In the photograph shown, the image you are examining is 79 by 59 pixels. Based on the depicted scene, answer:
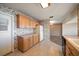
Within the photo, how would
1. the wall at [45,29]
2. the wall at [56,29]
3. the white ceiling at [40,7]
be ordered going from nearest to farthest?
the white ceiling at [40,7], the wall at [45,29], the wall at [56,29]

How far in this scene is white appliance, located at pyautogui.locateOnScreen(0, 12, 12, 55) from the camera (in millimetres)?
3268

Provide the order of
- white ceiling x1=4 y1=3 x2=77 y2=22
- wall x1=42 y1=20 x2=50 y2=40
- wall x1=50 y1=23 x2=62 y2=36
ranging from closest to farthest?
1. white ceiling x1=4 y1=3 x2=77 y2=22
2. wall x1=42 y1=20 x2=50 y2=40
3. wall x1=50 y1=23 x2=62 y2=36

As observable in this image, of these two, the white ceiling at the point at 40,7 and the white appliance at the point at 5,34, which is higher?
the white ceiling at the point at 40,7

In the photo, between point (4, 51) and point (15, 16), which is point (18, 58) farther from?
point (15, 16)

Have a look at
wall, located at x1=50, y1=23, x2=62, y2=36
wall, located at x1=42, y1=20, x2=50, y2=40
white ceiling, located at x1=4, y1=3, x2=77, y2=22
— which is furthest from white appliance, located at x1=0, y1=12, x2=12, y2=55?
wall, located at x1=50, y1=23, x2=62, y2=36

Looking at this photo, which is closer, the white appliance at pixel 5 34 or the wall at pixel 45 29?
the white appliance at pixel 5 34

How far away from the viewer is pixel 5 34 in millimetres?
3455

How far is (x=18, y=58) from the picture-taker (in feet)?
2.03

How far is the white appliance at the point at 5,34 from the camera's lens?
3.27 metres

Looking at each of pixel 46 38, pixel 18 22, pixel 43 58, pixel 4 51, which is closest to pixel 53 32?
pixel 46 38

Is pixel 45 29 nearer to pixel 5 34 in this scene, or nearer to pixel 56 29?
pixel 56 29

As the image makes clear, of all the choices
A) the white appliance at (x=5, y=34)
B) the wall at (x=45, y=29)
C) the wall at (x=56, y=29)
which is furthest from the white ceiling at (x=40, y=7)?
the wall at (x=56, y=29)

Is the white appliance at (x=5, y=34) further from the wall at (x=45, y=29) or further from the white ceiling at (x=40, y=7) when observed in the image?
the wall at (x=45, y=29)

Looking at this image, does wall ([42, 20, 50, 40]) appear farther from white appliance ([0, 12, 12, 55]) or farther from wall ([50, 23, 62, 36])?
white appliance ([0, 12, 12, 55])
